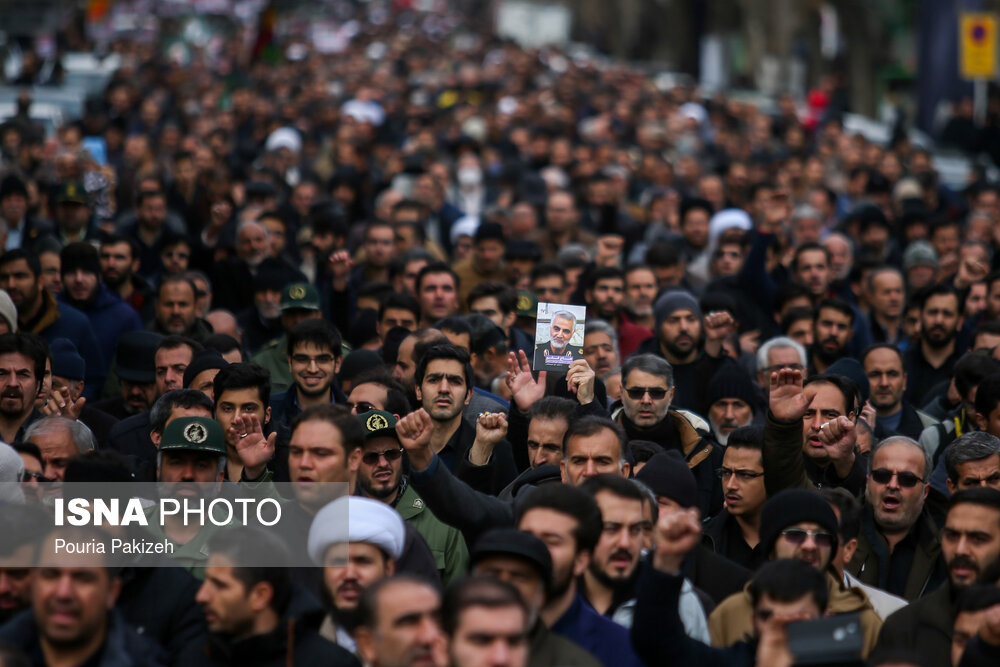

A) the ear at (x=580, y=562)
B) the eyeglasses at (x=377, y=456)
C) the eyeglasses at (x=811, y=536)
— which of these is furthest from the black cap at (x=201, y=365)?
the eyeglasses at (x=811, y=536)

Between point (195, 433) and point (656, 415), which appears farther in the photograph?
point (656, 415)

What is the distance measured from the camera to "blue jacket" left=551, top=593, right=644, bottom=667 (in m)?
6.18

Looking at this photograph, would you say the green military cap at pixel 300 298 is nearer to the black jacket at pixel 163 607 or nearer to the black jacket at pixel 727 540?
the black jacket at pixel 727 540

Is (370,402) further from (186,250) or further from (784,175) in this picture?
(784,175)

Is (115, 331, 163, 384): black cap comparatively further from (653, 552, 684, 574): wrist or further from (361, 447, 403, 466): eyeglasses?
(653, 552, 684, 574): wrist

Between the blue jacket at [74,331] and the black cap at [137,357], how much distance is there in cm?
51

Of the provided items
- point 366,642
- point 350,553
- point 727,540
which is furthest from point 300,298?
point 366,642

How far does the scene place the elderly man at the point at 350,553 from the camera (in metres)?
6.16

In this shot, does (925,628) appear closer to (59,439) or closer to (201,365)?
(59,439)

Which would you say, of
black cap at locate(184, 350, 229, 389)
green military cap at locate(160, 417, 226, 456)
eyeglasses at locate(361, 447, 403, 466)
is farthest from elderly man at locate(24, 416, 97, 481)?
eyeglasses at locate(361, 447, 403, 466)

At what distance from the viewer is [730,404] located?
10055 mm

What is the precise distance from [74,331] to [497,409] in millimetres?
2933

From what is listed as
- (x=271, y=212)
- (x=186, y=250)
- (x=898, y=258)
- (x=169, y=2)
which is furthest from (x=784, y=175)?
(x=169, y=2)

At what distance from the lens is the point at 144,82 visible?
97.3 ft
